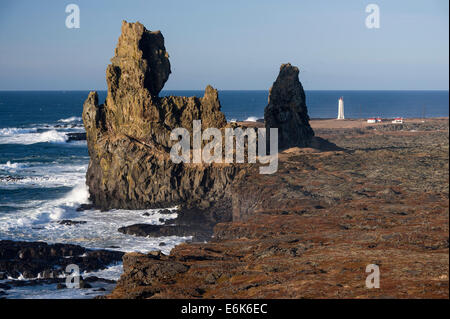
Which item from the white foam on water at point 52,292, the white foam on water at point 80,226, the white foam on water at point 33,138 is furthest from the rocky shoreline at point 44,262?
the white foam on water at point 33,138

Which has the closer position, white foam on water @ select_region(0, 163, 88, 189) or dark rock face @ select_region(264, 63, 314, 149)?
dark rock face @ select_region(264, 63, 314, 149)

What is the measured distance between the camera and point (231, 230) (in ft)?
134

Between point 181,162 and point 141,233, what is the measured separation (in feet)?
36.3

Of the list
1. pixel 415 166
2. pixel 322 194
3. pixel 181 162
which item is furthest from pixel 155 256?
pixel 415 166

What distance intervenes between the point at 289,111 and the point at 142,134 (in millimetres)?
16288

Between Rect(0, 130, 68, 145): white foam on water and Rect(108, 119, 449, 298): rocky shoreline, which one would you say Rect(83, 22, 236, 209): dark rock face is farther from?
Rect(0, 130, 68, 145): white foam on water

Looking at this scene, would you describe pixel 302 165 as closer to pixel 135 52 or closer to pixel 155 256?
pixel 135 52

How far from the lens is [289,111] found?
6531 cm

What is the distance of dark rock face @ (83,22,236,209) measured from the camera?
5634 cm

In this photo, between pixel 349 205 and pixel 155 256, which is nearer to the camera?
pixel 155 256

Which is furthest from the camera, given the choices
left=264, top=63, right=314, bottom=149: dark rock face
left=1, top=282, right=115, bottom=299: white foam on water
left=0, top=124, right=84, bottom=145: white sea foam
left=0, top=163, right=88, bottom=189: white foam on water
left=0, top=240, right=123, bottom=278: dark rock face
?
left=0, top=124, right=84, bottom=145: white sea foam

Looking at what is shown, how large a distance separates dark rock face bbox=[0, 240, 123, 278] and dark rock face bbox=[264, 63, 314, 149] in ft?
91.3

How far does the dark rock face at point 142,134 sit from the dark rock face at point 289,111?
788 cm

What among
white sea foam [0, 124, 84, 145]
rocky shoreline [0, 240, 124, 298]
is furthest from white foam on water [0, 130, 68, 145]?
rocky shoreline [0, 240, 124, 298]
